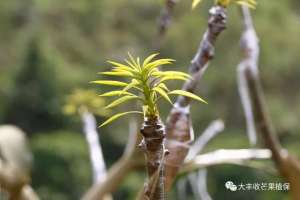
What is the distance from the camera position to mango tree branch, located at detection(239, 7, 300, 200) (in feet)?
1.53

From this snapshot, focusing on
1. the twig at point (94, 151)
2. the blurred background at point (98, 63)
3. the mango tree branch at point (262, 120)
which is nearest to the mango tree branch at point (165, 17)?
the mango tree branch at point (262, 120)

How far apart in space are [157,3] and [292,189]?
2824mm

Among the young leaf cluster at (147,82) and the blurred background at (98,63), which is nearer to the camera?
the young leaf cluster at (147,82)

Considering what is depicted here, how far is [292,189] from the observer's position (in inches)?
18.7

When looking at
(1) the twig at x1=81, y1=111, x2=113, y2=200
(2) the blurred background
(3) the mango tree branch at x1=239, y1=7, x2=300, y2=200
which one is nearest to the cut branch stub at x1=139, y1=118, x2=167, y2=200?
(3) the mango tree branch at x1=239, y1=7, x2=300, y2=200

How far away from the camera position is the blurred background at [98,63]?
9.65ft

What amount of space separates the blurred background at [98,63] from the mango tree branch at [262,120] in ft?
7.07

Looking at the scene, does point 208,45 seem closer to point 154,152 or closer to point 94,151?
point 154,152

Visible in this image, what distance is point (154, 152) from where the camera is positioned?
0.25m

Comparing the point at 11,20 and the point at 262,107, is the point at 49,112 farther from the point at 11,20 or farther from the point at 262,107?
the point at 262,107

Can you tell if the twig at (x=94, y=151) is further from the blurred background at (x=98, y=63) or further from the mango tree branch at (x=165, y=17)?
the blurred background at (x=98, y=63)

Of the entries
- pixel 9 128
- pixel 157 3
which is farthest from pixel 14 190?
pixel 157 3

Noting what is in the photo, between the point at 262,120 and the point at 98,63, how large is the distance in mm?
2996

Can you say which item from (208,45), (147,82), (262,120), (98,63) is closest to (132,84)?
(147,82)
